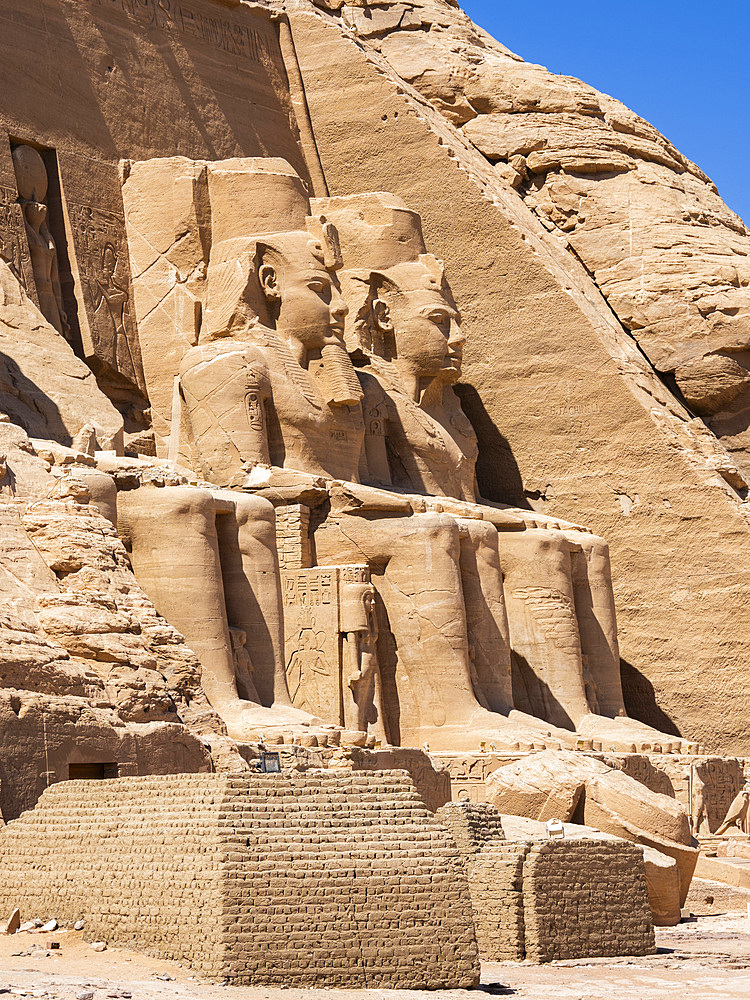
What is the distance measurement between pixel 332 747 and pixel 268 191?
6383mm

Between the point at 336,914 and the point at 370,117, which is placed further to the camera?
the point at 370,117

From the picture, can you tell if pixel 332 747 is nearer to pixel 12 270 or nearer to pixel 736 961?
pixel 736 961

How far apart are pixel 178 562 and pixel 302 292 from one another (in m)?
3.69

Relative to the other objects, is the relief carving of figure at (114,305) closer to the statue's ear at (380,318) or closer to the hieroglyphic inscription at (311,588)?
the statue's ear at (380,318)

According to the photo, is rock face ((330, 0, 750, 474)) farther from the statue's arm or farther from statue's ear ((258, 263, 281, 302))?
statue's ear ((258, 263, 281, 302))

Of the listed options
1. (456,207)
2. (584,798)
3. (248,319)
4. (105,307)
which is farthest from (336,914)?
(456,207)

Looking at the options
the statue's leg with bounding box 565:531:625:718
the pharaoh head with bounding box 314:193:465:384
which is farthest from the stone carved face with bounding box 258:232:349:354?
the statue's leg with bounding box 565:531:625:718

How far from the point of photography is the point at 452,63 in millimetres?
20453

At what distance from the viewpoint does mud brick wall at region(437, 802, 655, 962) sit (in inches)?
356

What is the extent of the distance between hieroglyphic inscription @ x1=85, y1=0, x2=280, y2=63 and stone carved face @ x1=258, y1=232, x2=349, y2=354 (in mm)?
3609

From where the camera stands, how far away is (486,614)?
15008 mm

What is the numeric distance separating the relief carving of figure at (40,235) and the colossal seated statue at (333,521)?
955 mm

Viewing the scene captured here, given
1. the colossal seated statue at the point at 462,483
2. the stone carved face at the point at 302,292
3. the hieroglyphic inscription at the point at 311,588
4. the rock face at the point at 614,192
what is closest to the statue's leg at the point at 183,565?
the hieroglyphic inscription at the point at 311,588

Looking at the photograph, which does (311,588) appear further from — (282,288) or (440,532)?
(282,288)
